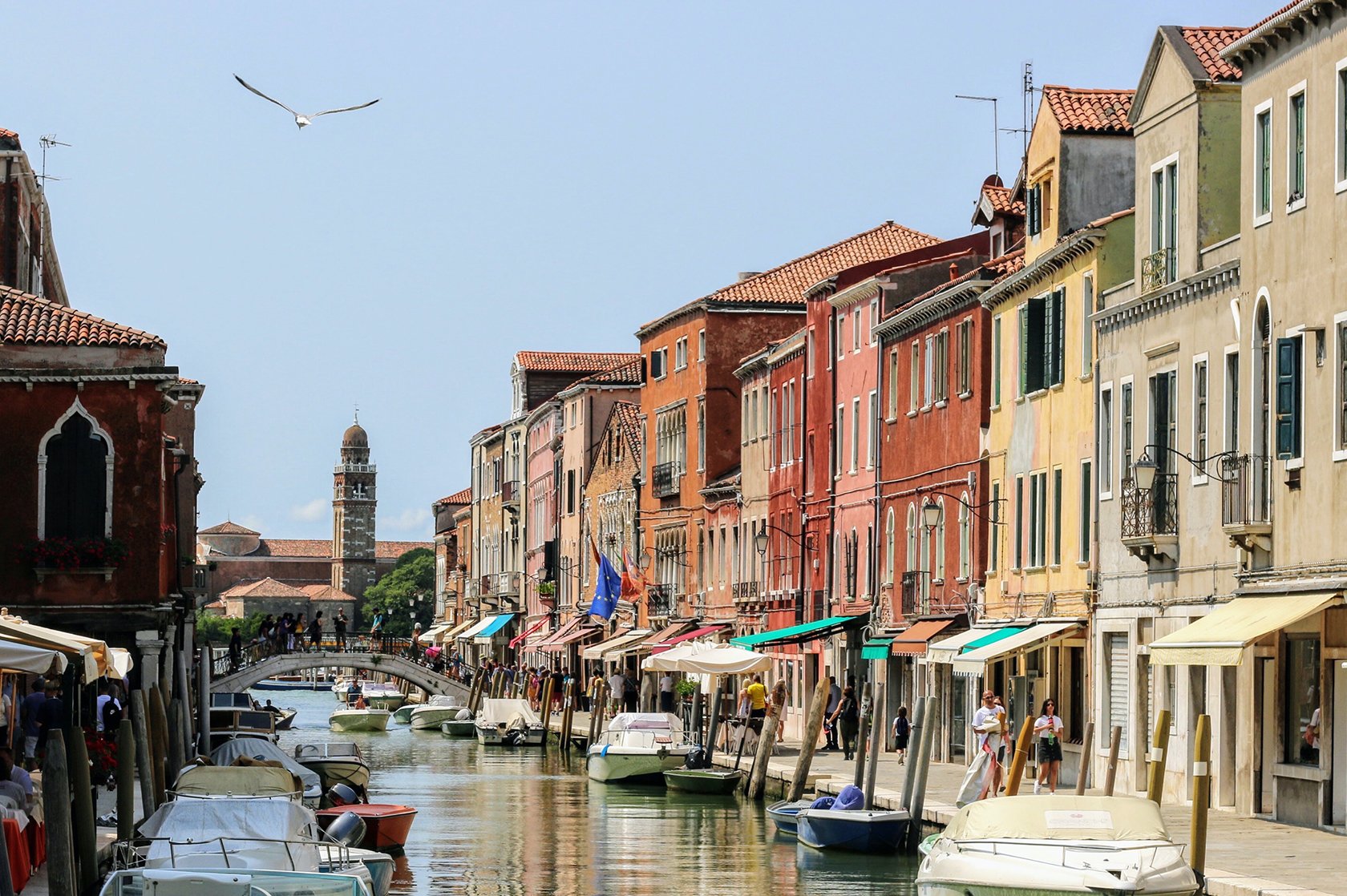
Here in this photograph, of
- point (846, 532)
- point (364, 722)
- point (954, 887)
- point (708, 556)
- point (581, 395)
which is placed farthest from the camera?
point (581, 395)

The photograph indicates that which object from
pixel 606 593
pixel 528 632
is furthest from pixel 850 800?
pixel 528 632

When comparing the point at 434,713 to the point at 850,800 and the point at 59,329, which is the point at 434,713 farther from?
the point at 850,800

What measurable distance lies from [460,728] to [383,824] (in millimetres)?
42363

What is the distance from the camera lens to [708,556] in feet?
212

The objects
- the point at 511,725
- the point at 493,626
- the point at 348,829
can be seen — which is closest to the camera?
the point at 348,829

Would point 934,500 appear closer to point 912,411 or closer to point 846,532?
point 912,411

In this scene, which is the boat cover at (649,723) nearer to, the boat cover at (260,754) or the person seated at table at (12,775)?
the boat cover at (260,754)

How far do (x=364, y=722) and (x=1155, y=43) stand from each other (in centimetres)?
5231

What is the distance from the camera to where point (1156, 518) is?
98.8ft

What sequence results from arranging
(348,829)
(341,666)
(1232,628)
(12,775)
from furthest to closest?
(341,666), (1232,628), (348,829), (12,775)

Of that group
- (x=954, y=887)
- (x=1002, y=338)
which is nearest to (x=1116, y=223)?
(x=1002, y=338)

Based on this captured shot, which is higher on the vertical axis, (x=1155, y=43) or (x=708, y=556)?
(x=1155, y=43)

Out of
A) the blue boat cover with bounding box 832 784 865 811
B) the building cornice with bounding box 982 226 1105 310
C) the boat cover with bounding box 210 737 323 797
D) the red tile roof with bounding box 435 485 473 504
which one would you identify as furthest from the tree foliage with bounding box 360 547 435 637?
the blue boat cover with bounding box 832 784 865 811

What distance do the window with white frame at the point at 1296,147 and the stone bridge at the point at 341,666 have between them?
53154 millimetres
